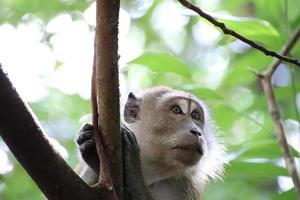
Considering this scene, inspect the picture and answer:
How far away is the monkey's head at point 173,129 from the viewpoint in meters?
4.88

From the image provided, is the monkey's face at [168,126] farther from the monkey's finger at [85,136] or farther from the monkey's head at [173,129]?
the monkey's finger at [85,136]

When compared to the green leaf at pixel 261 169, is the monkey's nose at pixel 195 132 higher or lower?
higher

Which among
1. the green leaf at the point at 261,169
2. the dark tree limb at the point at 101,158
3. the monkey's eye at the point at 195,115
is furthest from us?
the monkey's eye at the point at 195,115

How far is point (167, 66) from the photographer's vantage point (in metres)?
4.74

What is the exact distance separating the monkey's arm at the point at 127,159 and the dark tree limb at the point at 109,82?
0.38 m

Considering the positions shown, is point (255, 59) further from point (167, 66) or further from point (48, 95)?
point (48, 95)

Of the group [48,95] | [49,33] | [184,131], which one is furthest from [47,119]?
[184,131]

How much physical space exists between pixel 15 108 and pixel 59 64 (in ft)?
24.0

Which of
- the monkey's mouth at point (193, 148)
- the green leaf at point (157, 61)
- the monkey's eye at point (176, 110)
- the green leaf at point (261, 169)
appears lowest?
the green leaf at point (261, 169)

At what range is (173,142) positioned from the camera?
16.2ft

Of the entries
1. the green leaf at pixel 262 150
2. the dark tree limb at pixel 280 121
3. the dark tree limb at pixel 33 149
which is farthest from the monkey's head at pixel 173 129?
the dark tree limb at pixel 33 149

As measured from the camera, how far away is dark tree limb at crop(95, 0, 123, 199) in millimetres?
2771

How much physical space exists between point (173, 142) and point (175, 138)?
0.04 metres

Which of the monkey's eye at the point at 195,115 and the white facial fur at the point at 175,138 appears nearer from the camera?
the white facial fur at the point at 175,138
